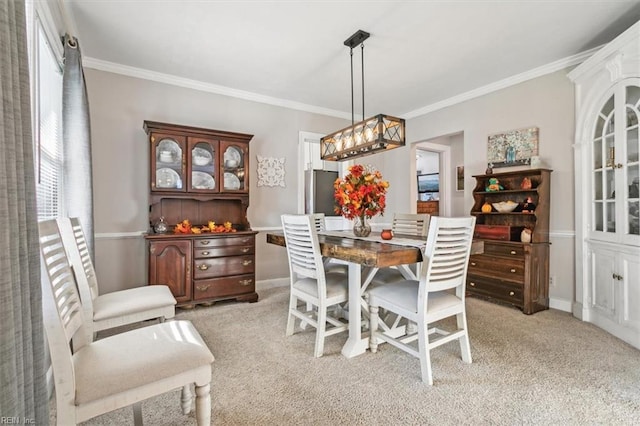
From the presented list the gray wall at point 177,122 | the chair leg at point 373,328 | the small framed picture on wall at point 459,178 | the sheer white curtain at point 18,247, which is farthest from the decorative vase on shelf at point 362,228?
A: the small framed picture on wall at point 459,178

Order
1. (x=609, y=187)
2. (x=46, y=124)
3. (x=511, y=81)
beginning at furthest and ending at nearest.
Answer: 1. (x=511, y=81)
2. (x=609, y=187)
3. (x=46, y=124)

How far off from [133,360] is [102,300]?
1078mm

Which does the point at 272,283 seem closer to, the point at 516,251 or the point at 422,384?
the point at 422,384

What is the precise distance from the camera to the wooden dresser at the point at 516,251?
3.18 m

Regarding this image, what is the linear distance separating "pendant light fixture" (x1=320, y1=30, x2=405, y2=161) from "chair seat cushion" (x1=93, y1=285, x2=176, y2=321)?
1912 mm

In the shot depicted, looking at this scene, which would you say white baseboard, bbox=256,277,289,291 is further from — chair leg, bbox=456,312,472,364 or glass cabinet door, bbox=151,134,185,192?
chair leg, bbox=456,312,472,364

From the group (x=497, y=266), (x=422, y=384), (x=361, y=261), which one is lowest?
(x=422, y=384)

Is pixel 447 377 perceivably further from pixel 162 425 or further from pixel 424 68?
pixel 424 68

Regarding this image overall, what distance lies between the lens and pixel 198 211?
3723 millimetres

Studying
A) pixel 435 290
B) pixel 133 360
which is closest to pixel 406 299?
pixel 435 290

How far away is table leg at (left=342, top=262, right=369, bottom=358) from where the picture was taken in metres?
2.26

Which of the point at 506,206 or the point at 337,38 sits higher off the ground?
the point at 337,38

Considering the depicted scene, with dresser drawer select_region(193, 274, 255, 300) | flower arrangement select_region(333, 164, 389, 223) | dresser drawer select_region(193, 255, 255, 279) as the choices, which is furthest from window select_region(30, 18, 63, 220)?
flower arrangement select_region(333, 164, 389, 223)

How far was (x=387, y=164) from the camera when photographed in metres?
5.44
